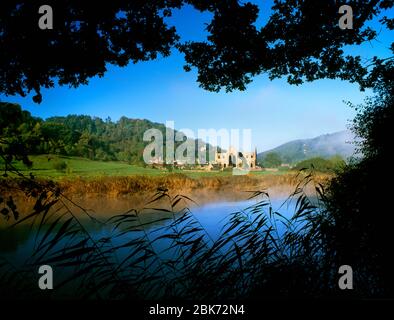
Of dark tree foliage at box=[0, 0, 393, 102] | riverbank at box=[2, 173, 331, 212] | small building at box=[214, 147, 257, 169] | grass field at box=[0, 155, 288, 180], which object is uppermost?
dark tree foliage at box=[0, 0, 393, 102]

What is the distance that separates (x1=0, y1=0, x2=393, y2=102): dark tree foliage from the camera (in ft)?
13.0

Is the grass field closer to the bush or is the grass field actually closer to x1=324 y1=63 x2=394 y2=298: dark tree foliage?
the bush

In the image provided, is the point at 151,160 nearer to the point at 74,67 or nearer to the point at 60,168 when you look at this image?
the point at 60,168

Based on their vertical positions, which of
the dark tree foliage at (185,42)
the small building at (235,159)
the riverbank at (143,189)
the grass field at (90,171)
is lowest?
the riverbank at (143,189)

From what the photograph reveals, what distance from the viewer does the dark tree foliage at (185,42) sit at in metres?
3.95

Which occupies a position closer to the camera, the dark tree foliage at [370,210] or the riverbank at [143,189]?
the dark tree foliage at [370,210]

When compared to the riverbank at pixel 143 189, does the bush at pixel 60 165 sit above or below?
above

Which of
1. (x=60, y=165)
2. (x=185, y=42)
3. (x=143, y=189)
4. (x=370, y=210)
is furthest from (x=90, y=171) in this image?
(x=370, y=210)

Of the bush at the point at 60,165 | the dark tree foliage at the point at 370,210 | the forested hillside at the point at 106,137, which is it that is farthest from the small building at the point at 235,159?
the dark tree foliage at the point at 370,210

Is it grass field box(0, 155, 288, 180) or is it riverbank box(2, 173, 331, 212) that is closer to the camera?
riverbank box(2, 173, 331, 212)

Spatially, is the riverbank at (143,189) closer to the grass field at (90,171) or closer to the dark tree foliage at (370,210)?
the grass field at (90,171)

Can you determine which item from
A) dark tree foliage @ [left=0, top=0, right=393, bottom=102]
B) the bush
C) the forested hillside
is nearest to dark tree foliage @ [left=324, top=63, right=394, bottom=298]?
dark tree foliage @ [left=0, top=0, right=393, bottom=102]
